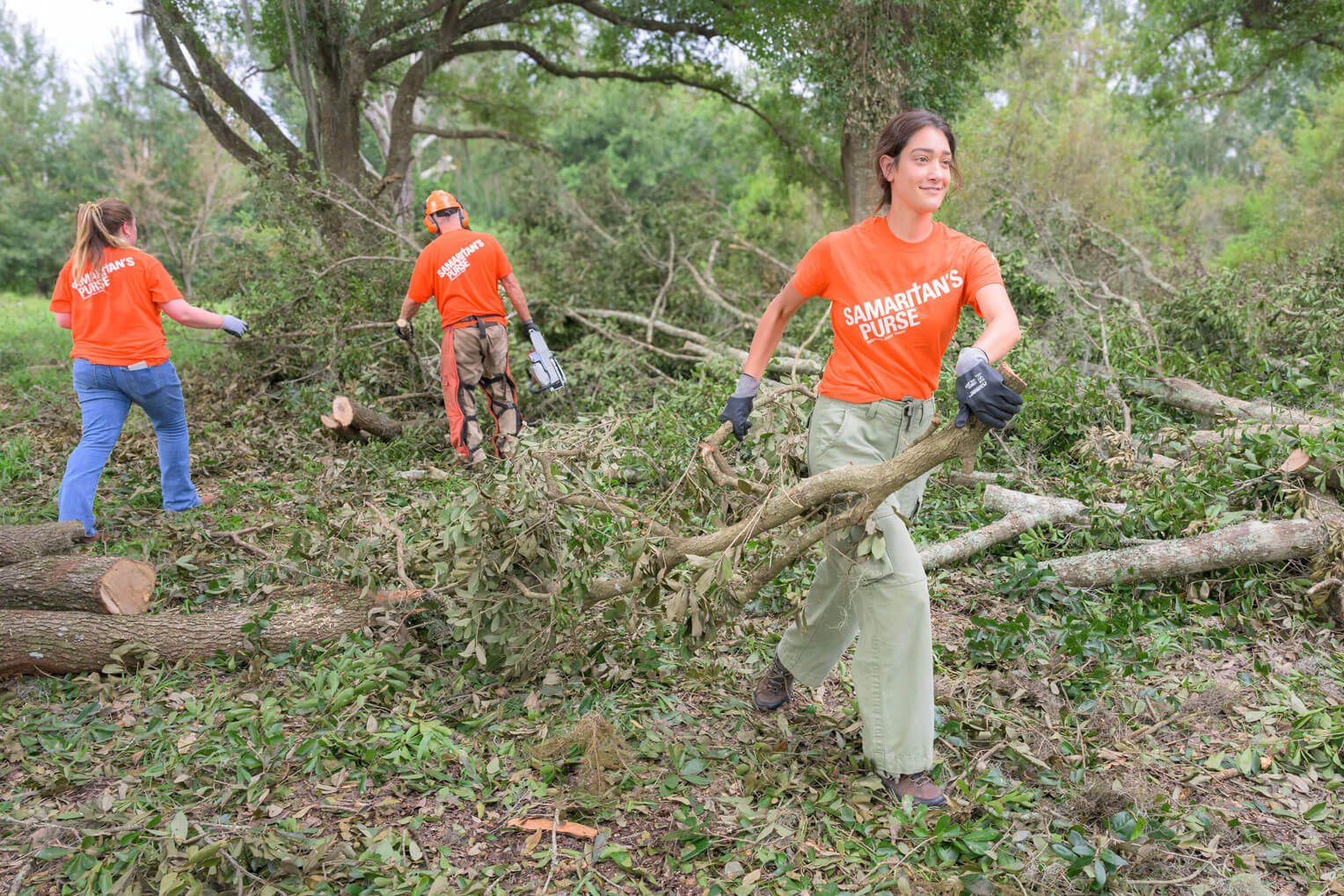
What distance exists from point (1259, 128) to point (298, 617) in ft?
128

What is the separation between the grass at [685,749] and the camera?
2.29 m

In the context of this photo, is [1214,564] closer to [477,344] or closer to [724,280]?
[477,344]

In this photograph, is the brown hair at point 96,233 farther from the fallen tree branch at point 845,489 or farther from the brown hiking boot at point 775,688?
the brown hiking boot at point 775,688

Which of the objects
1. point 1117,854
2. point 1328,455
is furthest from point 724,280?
point 1117,854

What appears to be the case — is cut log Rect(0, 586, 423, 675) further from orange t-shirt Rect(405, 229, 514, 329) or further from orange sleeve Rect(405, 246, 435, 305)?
orange sleeve Rect(405, 246, 435, 305)

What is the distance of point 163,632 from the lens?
3.36m

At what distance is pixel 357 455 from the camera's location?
19.9 feet

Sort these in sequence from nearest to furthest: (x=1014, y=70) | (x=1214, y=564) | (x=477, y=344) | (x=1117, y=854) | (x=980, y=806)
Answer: (x=1117, y=854)
(x=980, y=806)
(x=1214, y=564)
(x=477, y=344)
(x=1014, y=70)

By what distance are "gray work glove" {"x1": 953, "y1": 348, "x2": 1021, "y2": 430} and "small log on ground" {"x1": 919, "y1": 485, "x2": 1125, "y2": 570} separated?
6.74ft

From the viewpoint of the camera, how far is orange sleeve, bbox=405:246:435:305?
5.78m

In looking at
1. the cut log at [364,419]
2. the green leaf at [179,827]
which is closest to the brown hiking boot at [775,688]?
the green leaf at [179,827]

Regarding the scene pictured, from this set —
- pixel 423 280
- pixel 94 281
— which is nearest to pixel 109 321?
pixel 94 281

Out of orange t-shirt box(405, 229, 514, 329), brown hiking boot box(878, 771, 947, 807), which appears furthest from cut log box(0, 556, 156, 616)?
brown hiking boot box(878, 771, 947, 807)

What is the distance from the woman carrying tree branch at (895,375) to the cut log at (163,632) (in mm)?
1850
